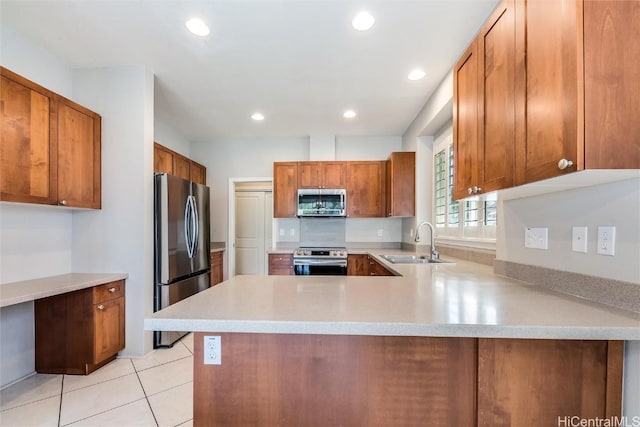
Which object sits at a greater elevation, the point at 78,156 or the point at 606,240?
the point at 78,156

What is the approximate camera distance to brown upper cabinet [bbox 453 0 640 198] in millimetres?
868

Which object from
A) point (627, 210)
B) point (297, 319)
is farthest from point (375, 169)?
point (297, 319)

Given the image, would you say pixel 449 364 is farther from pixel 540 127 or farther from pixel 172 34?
pixel 172 34

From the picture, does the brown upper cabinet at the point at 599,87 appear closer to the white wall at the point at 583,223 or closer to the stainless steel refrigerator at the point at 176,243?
the white wall at the point at 583,223

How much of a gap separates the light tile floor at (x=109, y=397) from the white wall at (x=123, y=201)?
33 cm

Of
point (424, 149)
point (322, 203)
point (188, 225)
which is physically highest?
point (424, 149)

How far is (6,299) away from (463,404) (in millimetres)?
2440

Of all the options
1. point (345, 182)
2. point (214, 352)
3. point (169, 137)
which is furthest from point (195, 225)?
point (214, 352)

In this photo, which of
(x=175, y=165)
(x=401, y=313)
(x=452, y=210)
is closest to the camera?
(x=401, y=313)

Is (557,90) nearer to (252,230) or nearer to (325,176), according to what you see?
(325,176)

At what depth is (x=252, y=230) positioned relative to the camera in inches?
240

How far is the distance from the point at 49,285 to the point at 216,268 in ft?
7.67

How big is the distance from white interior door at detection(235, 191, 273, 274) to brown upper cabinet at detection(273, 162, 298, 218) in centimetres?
184

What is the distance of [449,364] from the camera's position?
3.47 feet
